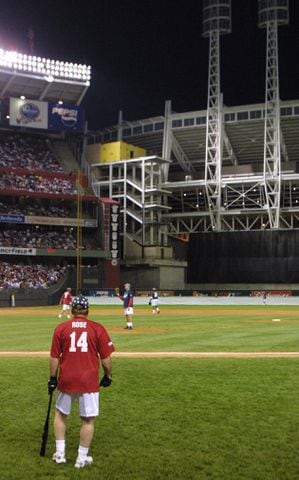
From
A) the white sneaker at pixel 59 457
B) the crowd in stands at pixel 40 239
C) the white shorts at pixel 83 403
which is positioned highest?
the crowd in stands at pixel 40 239

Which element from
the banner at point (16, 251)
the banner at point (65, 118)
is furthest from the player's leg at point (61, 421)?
the banner at point (65, 118)

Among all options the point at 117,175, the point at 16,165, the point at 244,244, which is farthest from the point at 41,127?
the point at 244,244

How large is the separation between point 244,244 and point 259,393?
6578 cm

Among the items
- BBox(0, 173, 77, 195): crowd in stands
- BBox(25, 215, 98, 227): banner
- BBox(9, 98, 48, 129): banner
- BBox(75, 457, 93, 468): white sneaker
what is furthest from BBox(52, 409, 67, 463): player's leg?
BBox(9, 98, 48, 129): banner

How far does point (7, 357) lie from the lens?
16641 mm

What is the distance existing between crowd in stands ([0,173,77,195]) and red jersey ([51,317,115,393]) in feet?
209

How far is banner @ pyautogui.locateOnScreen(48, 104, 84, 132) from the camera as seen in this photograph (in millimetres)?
77875

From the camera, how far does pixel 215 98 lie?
77562mm

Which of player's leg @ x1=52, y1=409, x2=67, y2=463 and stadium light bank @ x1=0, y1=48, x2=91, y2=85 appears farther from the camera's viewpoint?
stadium light bank @ x1=0, y1=48, x2=91, y2=85

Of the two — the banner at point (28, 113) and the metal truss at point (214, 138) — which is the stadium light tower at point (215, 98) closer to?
the metal truss at point (214, 138)

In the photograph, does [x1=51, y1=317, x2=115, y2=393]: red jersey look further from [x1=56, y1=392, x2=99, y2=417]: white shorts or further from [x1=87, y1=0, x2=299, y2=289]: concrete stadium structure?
[x1=87, y1=0, x2=299, y2=289]: concrete stadium structure

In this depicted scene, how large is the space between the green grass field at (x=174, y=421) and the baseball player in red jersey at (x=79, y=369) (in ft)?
1.33

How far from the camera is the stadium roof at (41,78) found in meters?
73.4

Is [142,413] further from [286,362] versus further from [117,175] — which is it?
[117,175]
